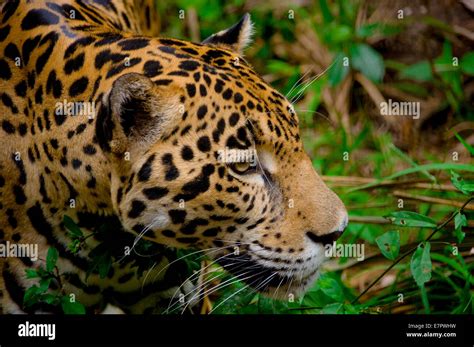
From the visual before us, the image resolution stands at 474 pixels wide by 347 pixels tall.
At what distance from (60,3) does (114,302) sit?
1305 mm

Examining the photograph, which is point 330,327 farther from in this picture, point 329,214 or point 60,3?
point 60,3

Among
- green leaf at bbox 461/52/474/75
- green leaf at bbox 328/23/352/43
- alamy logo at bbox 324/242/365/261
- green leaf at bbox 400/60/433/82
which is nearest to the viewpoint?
alamy logo at bbox 324/242/365/261

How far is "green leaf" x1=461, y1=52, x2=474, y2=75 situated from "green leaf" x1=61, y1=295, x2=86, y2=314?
130 inches

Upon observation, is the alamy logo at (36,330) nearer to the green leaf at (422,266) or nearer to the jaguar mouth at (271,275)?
the jaguar mouth at (271,275)

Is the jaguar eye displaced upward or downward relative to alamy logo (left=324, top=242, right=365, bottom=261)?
upward

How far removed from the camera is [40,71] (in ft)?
12.7

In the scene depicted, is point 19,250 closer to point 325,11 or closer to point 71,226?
point 71,226

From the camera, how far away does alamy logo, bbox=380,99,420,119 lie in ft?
21.0

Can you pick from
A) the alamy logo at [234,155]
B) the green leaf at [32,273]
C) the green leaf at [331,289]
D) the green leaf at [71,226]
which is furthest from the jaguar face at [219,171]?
the green leaf at [32,273]

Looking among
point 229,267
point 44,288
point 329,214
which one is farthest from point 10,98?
point 329,214

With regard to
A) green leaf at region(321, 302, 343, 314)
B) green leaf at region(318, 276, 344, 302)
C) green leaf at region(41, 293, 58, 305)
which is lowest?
green leaf at region(321, 302, 343, 314)

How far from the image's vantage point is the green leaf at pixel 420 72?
6.37 meters

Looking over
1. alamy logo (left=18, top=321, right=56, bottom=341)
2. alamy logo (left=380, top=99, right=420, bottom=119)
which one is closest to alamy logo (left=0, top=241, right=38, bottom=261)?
alamy logo (left=18, top=321, right=56, bottom=341)

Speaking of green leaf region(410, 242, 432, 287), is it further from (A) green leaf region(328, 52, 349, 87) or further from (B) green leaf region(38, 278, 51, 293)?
(A) green leaf region(328, 52, 349, 87)
